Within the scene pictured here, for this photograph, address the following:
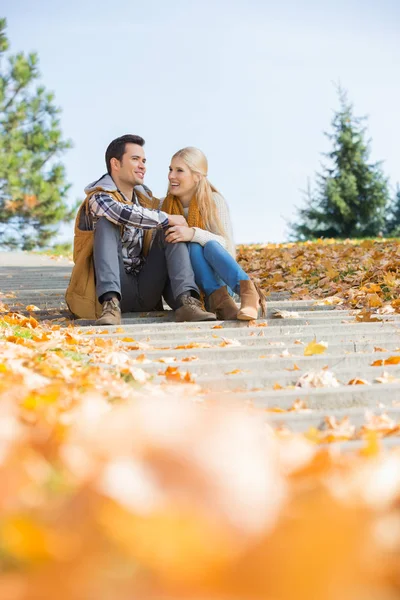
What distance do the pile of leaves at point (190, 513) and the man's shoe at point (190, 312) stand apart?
8.01 feet

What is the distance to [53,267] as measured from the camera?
8.07m

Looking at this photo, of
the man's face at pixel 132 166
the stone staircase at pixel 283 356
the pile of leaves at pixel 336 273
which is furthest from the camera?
the pile of leaves at pixel 336 273

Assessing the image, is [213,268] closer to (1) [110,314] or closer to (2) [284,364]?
(1) [110,314]

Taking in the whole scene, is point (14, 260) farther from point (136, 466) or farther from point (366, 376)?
point (136, 466)

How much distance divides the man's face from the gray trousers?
365mm

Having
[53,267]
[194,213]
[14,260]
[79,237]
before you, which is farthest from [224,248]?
[14,260]

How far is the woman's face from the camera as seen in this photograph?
4.16 meters

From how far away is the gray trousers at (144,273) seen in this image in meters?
3.78

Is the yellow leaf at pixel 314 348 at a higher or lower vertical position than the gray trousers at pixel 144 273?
lower

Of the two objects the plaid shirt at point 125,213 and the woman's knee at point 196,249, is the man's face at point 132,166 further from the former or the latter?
the woman's knee at point 196,249

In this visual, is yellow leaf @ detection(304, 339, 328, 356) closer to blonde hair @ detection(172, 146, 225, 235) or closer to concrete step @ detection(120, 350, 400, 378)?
concrete step @ detection(120, 350, 400, 378)

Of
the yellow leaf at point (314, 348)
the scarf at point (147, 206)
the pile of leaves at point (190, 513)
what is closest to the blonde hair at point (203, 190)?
the scarf at point (147, 206)

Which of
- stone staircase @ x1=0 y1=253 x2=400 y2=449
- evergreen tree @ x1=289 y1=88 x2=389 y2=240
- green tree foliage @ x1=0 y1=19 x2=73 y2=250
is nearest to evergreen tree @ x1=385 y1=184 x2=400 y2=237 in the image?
evergreen tree @ x1=289 y1=88 x2=389 y2=240

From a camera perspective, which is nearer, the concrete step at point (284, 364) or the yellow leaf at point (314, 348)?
the concrete step at point (284, 364)
